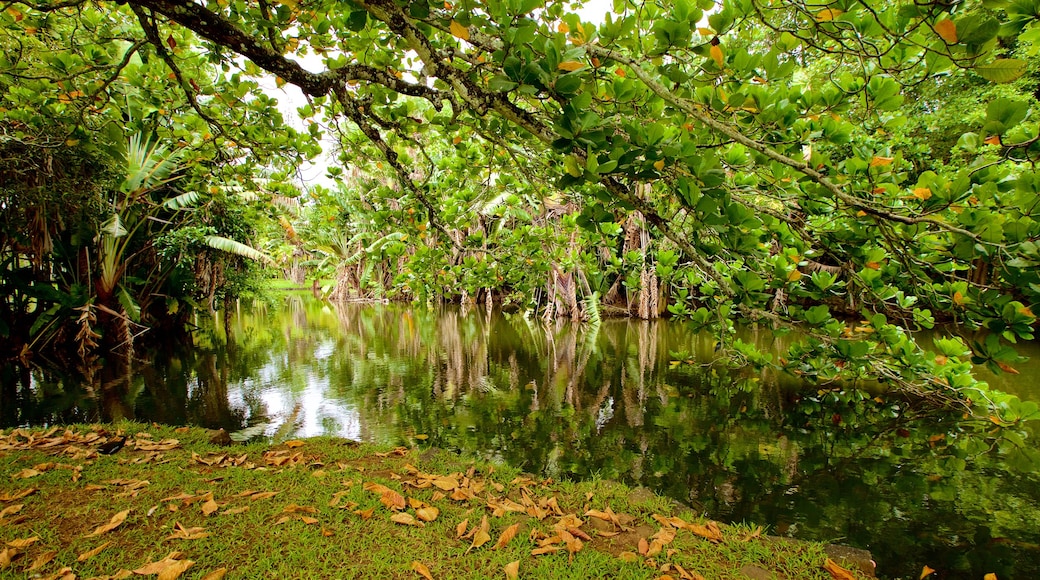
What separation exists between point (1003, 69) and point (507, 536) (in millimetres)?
2866

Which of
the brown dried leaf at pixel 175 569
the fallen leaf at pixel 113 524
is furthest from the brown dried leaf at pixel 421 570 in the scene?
the fallen leaf at pixel 113 524

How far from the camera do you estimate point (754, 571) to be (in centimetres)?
259

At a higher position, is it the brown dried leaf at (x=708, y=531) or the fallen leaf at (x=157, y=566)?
the fallen leaf at (x=157, y=566)

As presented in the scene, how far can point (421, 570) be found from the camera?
2320 mm

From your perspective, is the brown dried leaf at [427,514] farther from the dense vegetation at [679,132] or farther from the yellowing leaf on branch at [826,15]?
the yellowing leaf on branch at [826,15]

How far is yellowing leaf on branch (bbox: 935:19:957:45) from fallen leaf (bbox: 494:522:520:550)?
2829mm

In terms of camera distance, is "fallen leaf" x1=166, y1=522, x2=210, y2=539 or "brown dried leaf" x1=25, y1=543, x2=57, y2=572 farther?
"fallen leaf" x1=166, y1=522, x2=210, y2=539

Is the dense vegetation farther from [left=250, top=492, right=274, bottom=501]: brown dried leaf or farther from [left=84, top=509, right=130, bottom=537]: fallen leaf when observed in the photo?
[left=84, top=509, right=130, bottom=537]: fallen leaf

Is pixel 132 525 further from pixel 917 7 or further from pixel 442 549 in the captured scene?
pixel 917 7

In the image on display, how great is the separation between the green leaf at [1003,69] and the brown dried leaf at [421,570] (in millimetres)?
2885

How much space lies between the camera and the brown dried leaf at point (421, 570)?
2.29 m

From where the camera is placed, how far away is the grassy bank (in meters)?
2.33

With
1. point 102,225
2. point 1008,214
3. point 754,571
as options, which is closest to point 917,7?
point 1008,214

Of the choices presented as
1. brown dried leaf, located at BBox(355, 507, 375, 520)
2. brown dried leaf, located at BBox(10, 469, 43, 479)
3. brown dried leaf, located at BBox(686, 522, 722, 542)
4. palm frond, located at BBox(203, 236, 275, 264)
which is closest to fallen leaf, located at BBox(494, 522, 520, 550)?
brown dried leaf, located at BBox(355, 507, 375, 520)
